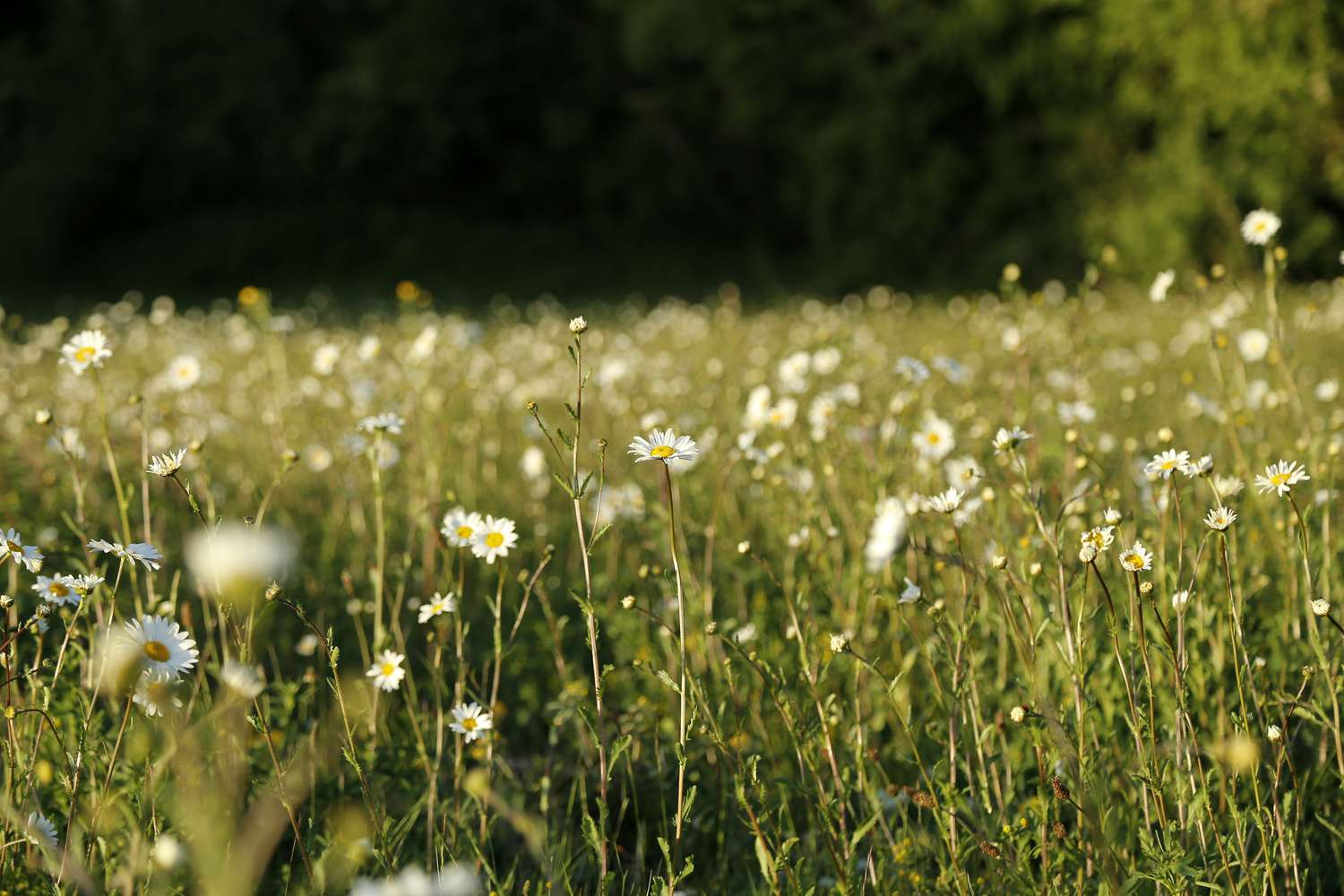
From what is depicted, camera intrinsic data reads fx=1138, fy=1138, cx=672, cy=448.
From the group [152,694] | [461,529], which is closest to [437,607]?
[461,529]

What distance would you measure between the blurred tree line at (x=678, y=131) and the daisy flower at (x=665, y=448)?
10.0 meters

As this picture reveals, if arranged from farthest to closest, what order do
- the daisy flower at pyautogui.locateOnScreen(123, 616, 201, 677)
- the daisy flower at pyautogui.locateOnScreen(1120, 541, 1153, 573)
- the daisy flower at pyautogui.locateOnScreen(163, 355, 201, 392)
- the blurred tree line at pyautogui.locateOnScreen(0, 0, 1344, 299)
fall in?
the blurred tree line at pyautogui.locateOnScreen(0, 0, 1344, 299), the daisy flower at pyautogui.locateOnScreen(163, 355, 201, 392), the daisy flower at pyautogui.locateOnScreen(1120, 541, 1153, 573), the daisy flower at pyautogui.locateOnScreen(123, 616, 201, 677)

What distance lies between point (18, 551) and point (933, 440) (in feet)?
5.24

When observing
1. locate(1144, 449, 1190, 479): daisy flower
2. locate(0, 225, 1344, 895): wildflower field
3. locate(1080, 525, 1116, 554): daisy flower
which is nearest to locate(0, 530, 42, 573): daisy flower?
locate(0, 225, 1344, 895): wildflower field

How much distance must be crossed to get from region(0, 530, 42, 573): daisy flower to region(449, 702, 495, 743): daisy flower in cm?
51

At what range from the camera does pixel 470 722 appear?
153 centimetres

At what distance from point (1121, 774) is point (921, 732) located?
387 mm

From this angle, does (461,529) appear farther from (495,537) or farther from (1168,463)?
(1168,463)

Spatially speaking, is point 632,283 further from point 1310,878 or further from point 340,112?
point 1310,878

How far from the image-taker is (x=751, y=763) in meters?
1.21

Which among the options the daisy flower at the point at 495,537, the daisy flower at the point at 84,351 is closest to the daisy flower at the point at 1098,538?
the daisy flower at the point at 495,537

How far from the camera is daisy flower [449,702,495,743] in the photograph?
1.43 metres

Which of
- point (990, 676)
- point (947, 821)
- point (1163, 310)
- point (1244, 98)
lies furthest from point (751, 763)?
point (1244, 98)

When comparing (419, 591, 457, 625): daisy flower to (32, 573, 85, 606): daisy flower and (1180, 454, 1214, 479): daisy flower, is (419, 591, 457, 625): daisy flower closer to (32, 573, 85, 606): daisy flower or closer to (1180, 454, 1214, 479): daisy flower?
(32, 573, 85, 606): daisy flower
